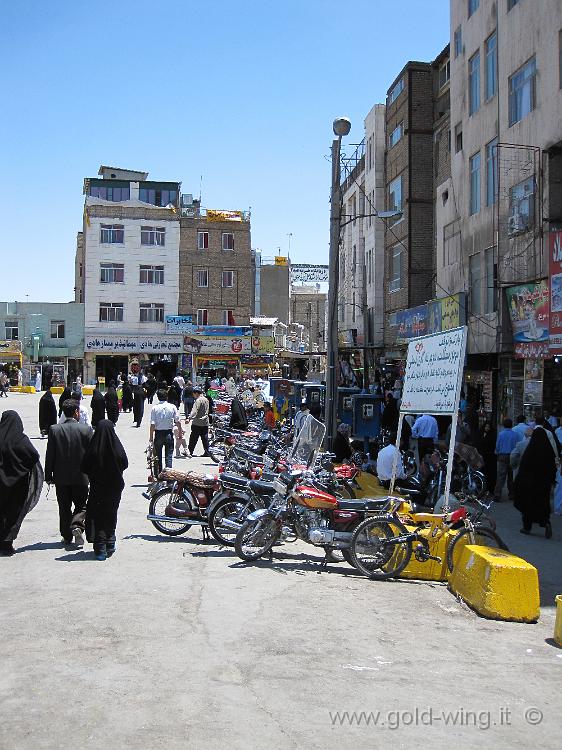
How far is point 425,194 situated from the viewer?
3556cm

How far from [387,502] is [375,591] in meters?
1.29

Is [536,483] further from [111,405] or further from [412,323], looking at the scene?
[412,323]

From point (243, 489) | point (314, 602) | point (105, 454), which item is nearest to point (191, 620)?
point (314, 602)

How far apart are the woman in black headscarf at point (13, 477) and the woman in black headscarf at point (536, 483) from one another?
684 centimetres

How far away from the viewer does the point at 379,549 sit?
9.08 meters

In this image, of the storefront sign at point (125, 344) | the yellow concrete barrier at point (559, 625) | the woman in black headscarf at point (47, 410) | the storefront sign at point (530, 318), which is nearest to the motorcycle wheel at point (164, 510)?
the yellow concrete barrier at point (559, 625)

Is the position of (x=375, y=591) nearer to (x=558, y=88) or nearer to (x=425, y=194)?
(x=558, y=88)

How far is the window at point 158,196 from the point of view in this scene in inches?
2343

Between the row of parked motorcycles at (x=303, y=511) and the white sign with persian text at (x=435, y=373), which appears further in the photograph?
the white sign with persian text at (x=435, y=373)

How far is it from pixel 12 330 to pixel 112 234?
10.3 m

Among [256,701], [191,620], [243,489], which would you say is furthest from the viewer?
[243,489]

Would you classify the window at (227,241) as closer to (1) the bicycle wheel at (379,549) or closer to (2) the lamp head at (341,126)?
(2) the lamp head at (341,126)

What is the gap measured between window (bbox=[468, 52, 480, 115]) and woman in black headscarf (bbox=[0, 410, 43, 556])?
61.4 feet

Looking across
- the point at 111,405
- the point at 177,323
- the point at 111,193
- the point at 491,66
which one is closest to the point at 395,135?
the point at 491,66
